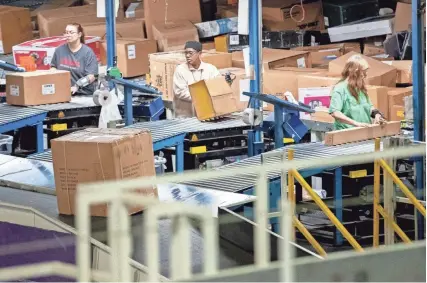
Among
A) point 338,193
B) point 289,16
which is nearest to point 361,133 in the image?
point 338,193

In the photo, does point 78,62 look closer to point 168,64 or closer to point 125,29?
point 168,64

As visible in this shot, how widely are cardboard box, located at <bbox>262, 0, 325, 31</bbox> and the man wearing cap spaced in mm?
4098

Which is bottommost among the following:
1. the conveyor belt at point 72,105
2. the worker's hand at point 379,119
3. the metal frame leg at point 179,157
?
the metal frame leg at point 179,157

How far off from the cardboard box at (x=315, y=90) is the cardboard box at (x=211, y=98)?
0.95m

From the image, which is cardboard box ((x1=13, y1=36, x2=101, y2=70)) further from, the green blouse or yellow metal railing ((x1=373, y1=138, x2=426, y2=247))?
yellow metal railing ((x1=373, y1=138, x2=426, y2=247))

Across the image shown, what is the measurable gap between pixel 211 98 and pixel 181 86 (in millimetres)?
492

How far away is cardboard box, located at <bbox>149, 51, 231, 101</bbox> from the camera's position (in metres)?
12.2

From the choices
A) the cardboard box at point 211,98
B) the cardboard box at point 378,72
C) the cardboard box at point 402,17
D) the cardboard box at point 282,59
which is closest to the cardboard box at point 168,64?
the cardboard box at point 282,59

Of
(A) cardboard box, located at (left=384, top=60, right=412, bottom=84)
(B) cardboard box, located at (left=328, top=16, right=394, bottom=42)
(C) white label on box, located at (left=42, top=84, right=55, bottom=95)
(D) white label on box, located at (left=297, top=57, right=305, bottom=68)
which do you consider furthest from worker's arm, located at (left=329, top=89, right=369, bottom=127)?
(B) cardboard box, located at (left=328, top=16, right=394, bottom=42)

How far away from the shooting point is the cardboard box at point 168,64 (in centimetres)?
1225

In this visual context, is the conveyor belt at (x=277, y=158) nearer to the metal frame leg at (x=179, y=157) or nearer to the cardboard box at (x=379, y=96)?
the metal frame leg at (x=179, y=157)

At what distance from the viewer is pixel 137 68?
14203 millimetres

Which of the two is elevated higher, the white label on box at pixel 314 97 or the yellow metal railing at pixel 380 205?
the white label on box at pixel 314 97

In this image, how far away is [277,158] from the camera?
28.0 ft
